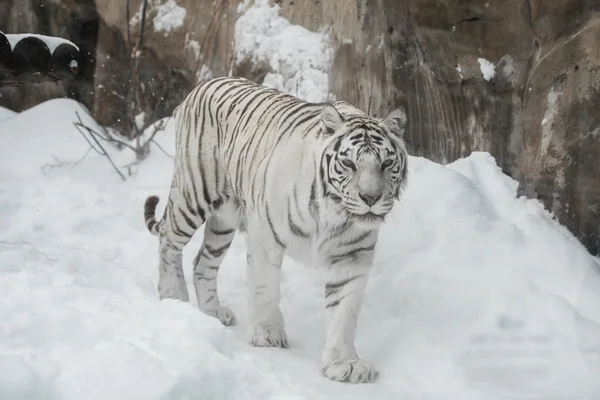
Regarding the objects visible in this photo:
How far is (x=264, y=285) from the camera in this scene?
3928 mm

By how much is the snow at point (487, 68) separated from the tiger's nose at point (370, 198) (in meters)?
2.13

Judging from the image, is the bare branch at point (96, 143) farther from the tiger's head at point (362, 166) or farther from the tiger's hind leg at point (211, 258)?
the tiger's head at point (362, 166)

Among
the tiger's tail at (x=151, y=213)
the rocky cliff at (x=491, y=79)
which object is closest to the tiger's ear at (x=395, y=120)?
the rocky cliff at (x=491, y=79)

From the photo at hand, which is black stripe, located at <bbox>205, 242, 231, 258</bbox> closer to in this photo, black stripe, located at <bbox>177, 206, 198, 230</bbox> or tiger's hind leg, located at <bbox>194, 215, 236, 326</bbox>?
tiger's hind leg, located at <bbox>194, 215, 236, 326</bbox>

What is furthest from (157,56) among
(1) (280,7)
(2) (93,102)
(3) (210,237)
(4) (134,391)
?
(4) (134,391)

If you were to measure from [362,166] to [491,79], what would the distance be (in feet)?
6.79

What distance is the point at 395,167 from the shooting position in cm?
360

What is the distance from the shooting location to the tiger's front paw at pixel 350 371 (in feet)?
Answer: 11.4

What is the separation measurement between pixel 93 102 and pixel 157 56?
83 cm

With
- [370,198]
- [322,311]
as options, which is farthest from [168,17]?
[370,198]

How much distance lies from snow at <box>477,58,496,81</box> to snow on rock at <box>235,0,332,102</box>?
53.6 inches

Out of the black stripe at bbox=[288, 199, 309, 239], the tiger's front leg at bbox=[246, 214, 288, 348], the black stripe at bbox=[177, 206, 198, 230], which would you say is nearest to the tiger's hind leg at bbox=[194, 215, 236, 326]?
the black stripe at bbox=[177, 206, 198, 230]

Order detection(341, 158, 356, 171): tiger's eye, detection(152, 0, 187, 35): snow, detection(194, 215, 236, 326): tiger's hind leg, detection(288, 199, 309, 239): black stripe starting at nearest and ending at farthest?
detection(341, 158, 356, 171): tiger's eye → detection(288, 199, 309, 239): black stripe → detection(194, 215, 236, 326): tiger's hind leg → detection(152, 0, 187, 35): snow

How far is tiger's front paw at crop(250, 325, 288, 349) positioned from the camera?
12.8ft
